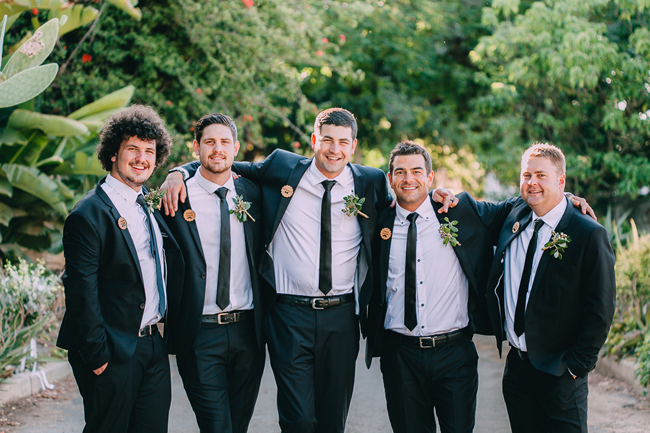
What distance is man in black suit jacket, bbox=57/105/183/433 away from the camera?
3.58 meters

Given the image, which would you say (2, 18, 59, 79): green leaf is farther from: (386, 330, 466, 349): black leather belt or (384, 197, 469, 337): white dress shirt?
(386, 330, 466, 349): black leather belt

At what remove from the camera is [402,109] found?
16047 millimetres

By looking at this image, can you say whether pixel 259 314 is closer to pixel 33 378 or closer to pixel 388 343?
pixel 388 343

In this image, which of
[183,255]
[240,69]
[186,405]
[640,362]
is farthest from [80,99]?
[640,362]

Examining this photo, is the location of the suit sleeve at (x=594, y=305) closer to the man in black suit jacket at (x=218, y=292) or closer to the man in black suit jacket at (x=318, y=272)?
the man in black suit jacket at (x=318, y=272)

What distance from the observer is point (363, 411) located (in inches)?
239

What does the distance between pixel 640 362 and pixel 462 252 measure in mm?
3313

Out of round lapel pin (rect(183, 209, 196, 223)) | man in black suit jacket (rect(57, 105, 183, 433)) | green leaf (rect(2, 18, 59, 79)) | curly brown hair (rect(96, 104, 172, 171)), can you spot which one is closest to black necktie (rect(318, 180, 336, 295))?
round lapel pin (rect(183, 209, 196, 223))

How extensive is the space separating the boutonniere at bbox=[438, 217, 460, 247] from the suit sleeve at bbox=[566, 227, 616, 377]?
0.87 m

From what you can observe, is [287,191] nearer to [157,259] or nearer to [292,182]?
[292,182]

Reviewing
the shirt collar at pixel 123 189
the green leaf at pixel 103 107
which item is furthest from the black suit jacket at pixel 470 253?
the green leaf at pixel 103 107

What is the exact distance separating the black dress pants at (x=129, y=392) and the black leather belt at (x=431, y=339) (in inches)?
63.7

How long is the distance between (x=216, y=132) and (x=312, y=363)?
180 cm

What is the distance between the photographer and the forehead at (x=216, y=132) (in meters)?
4.46
